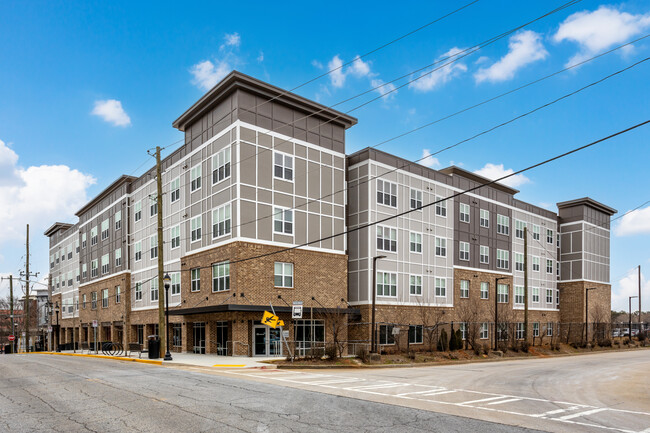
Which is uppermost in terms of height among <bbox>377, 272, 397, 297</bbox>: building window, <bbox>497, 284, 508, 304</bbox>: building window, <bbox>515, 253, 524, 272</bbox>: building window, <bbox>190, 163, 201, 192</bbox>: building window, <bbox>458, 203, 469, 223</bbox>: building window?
<bbox>190, 163, 201, 192</bbox>: building window

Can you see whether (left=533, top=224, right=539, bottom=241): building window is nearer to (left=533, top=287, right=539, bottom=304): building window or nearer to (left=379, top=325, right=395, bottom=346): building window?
(left=533, top=287, right=539, bottom=304): building window

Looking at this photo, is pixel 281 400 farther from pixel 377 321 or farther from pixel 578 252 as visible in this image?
pixel 578 252

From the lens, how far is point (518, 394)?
16609 millimetres

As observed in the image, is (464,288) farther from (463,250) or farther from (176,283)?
(176,283)

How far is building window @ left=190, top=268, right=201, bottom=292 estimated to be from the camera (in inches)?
1511

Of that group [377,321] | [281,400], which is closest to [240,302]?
[377,321]

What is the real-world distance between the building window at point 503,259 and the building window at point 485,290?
3036 millimetres

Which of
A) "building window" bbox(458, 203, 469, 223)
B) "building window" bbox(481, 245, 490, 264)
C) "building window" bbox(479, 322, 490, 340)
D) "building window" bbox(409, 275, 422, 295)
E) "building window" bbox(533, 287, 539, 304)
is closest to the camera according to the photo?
"building window" bbox(409, 275, 422, 295)

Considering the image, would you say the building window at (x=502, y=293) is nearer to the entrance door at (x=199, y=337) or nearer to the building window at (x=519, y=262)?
the building window at (x=519, y=262)

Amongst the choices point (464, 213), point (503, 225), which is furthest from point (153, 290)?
point (503, 225)

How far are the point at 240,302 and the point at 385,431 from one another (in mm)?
24043

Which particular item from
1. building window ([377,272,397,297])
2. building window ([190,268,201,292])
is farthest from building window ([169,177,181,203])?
building window ([377,272,397,297])

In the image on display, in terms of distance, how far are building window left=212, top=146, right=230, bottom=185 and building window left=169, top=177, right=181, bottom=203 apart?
251 inches

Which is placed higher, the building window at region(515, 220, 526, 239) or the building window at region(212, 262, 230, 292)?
the building window at region(515, 220, 526, 239)
